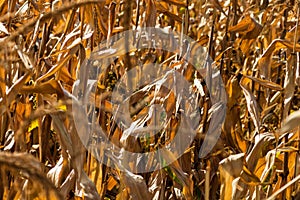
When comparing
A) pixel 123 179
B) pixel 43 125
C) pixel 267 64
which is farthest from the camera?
pixel 267 64

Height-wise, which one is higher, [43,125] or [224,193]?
[43,125]

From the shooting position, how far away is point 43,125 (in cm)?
133

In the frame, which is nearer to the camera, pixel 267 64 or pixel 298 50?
pixel 298 50

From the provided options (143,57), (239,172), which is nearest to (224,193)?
(239,172)

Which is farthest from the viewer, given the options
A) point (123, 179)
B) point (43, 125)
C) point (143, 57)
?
point (143, 57)

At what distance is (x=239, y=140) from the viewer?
1.43 m

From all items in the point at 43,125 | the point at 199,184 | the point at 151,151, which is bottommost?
the point at 199,184

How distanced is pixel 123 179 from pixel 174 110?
34 cm

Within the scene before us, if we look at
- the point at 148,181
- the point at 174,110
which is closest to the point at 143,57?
the point at 174,110

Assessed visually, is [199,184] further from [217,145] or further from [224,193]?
[224,193]

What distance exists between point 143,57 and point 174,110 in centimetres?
38

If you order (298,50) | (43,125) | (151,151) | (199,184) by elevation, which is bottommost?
(199,184)

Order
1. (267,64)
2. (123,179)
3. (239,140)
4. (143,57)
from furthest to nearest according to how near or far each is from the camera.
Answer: (143,57) < (267,64) < (239,140) < (123,179)

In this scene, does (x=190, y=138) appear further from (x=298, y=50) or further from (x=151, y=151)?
(x=298, y=50)
